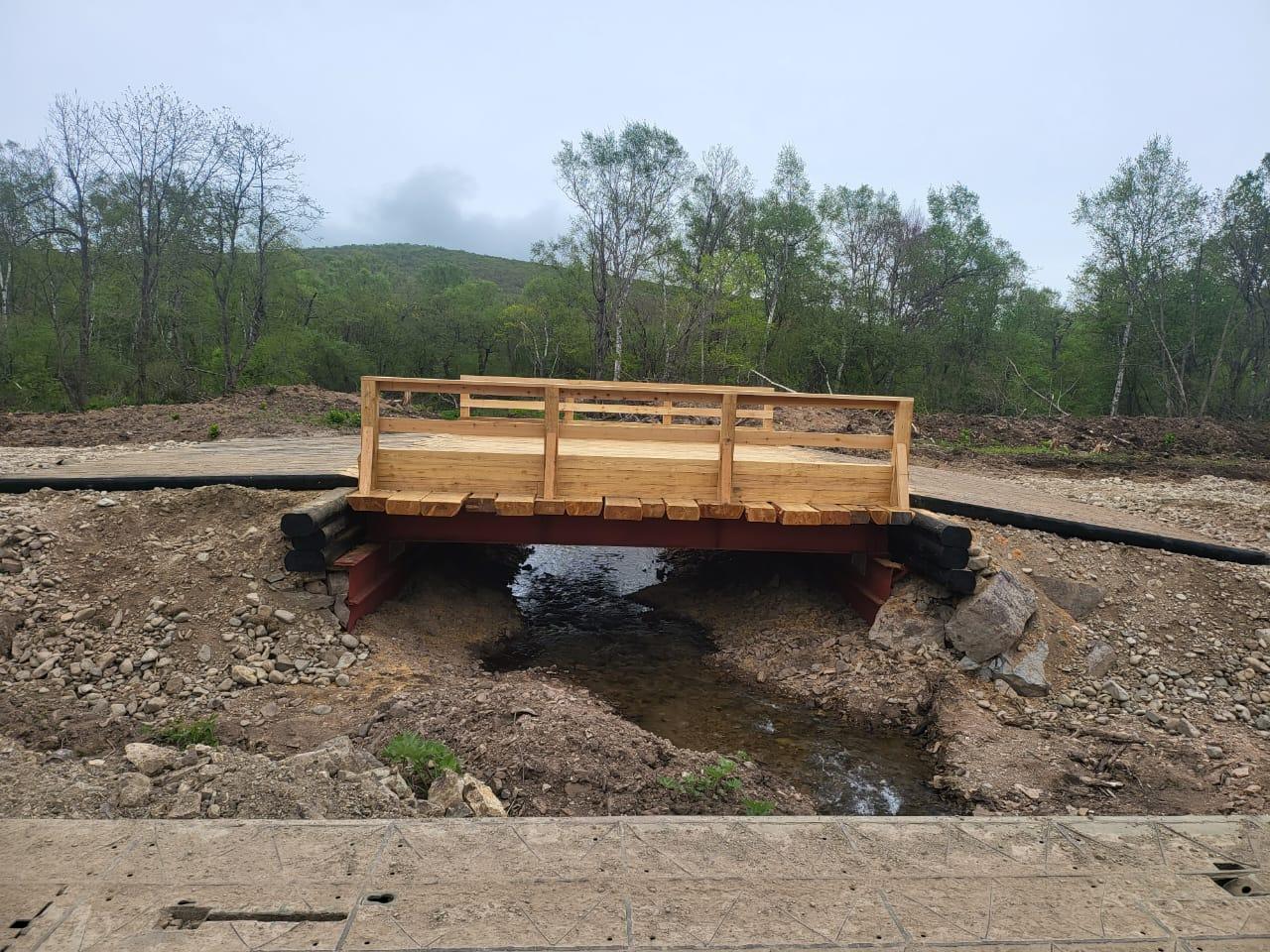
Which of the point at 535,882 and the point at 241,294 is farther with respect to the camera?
the point at 241,294

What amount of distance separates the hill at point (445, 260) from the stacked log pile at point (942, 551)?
8386 centimetres

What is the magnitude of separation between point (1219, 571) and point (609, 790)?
697cm

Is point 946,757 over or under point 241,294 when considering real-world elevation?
under

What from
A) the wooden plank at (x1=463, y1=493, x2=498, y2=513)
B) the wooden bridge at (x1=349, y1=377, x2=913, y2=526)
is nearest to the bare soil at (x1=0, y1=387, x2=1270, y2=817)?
the wooden bridge at (x1=349, y1=377, x2=913, y2=526)

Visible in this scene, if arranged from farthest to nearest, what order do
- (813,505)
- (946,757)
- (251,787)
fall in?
1. (813,505)
2. (946,757)
3. (251,787)

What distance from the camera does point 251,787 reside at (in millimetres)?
3730

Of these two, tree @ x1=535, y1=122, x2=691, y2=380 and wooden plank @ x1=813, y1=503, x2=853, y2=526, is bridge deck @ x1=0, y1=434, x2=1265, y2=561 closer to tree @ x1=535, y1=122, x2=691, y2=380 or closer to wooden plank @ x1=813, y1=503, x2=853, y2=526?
wooden plank @ x1=813, y1=503, x2=853, y2=526

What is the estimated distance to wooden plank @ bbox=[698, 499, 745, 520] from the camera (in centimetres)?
702

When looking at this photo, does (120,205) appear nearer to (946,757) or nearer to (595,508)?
(595,508)

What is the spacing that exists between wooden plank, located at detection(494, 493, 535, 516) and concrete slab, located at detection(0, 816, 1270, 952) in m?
3.82

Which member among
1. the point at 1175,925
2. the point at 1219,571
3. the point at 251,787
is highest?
the point at 1219,571

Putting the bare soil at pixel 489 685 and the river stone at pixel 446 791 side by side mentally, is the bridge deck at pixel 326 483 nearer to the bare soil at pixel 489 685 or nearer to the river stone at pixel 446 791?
the bare soil at pixel 489 685

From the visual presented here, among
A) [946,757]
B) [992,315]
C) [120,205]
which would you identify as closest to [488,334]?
[120,205]

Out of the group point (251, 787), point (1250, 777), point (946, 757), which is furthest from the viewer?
point (946, 757)
